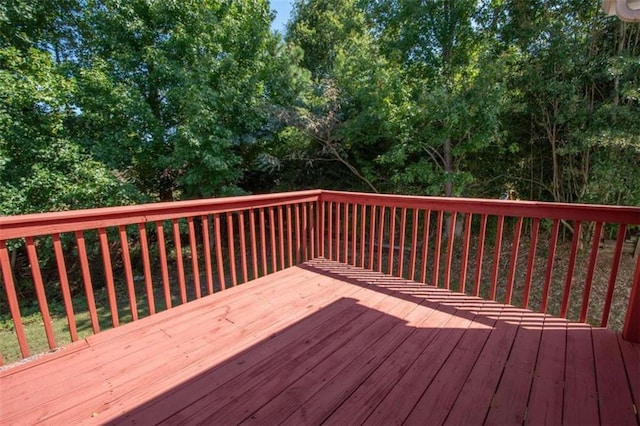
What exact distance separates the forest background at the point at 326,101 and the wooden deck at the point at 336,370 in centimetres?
352

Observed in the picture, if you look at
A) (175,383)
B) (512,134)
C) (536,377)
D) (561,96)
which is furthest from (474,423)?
(512,134)

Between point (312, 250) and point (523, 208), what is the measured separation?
2.22 m

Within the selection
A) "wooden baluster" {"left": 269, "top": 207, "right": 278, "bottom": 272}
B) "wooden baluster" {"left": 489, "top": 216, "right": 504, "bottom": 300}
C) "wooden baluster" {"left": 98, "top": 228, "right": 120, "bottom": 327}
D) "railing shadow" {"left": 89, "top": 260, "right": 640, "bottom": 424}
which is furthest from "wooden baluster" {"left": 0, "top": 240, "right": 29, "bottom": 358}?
"wooden baluster" {"left": 489, "top": 216, "right": 504, "bottom": 300}

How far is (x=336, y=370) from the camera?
1654 mm

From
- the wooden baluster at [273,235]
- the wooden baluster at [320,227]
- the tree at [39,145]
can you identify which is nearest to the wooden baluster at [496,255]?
the wooden baluster at [320,227]

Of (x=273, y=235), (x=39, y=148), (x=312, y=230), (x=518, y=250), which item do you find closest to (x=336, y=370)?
(x=273, y=235)

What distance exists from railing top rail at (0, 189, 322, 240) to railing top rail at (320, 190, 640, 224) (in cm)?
137

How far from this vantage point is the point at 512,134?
18.0 feet

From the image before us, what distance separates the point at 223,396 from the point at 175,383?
0.29m

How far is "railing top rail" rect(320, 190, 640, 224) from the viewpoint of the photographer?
1.86 meters

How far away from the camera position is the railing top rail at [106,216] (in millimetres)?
1591

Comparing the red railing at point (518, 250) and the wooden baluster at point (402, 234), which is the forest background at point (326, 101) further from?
the wooden baluster at point (402, 234)

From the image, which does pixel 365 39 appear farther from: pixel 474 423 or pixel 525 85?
pixel 474 423

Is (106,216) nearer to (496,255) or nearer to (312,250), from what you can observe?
(312,250)
